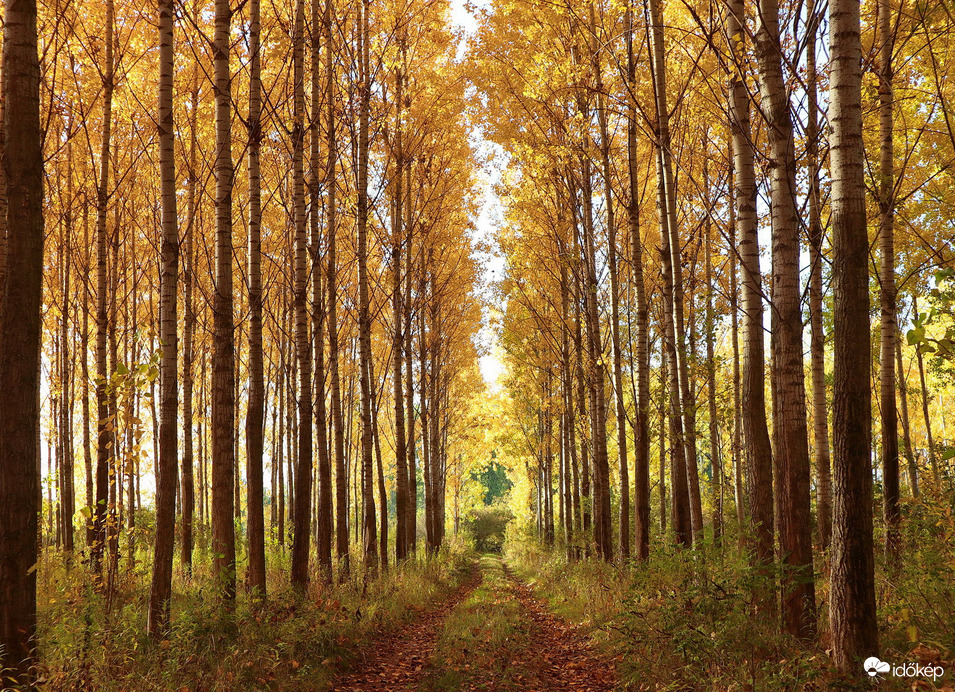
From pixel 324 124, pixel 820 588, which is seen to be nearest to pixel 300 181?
pixel 324 124

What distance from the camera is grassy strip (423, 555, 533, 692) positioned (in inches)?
219

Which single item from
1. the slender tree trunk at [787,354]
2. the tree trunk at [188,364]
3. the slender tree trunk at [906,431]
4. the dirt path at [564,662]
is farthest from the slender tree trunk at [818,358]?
the tree trunk at [188,364]

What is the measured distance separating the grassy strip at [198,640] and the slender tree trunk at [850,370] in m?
4.29

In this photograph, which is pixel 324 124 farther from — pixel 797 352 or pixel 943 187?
pixel 943 187

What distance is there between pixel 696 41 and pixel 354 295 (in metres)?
8.70

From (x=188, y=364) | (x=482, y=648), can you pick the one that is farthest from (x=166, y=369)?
(x=188, y=364)

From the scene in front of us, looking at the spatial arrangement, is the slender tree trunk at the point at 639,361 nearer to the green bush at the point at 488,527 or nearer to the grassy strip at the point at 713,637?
the grassy strip at the point at 713,637

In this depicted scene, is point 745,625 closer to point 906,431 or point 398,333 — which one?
point 906,431

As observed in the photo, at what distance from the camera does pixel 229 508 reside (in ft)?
19.9

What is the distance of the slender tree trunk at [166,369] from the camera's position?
5.27m

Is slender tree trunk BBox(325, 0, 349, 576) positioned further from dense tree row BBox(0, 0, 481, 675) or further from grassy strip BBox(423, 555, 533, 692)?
grassy strip BBox(423, 555, 533, 692)

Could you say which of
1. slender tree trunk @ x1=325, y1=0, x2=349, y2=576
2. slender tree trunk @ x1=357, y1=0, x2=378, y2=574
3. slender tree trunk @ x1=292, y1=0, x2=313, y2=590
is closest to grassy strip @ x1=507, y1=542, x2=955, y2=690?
slender tree trunk @ x1=292, y1=0, x2=313, y2=590

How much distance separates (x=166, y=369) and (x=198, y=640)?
8.01 feet

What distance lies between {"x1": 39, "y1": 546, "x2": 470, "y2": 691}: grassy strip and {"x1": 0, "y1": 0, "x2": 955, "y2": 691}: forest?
36 millimetres
